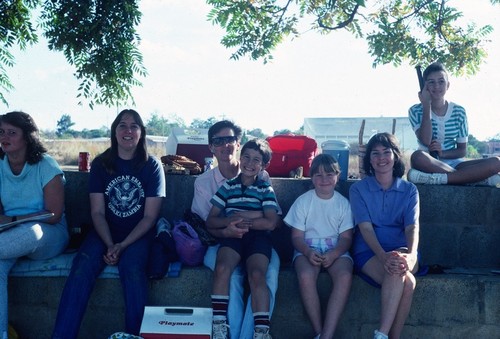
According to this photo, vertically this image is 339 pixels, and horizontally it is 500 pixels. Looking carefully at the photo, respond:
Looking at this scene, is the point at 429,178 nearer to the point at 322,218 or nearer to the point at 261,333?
the point at 322,218

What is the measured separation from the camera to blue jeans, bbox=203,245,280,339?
13.9ft

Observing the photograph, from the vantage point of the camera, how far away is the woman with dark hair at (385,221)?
13.6ft

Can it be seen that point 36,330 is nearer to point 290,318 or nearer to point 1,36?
point 290,318

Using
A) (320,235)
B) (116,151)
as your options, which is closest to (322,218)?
(320,235)

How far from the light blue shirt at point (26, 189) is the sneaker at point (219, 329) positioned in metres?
1.68

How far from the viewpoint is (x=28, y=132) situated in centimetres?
466

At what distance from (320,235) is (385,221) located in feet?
1.67

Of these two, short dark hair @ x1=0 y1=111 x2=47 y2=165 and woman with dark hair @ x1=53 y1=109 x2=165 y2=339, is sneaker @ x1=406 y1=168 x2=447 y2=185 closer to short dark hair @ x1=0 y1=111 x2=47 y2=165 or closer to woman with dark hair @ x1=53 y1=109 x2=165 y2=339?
woman with dark hair @ x1=53 y1=109 x2=165 y2=339

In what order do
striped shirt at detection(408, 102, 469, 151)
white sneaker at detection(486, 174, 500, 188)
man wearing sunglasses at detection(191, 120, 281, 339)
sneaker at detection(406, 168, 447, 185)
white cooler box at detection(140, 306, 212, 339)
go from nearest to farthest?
white cooler box at detection(140, 306, 212, 339) → man wearing sunglasses at detection(191, 120, 281, 339) → sneaker at detection(406, 168, 447, 185) → white sneaker at detection(486, 174, 500, 188) → striped shirt at detection(408, 102, 469, 151)

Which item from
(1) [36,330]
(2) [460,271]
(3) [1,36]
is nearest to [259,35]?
(3) [1,36]

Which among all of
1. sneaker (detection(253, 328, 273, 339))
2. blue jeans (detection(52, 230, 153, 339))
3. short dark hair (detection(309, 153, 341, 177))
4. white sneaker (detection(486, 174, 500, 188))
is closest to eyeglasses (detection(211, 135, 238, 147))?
short dark hair (detection(309, 153, 341, 177))

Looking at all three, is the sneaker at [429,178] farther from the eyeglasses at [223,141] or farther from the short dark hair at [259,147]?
the eyeglasses at [223,141]

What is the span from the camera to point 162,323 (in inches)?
150

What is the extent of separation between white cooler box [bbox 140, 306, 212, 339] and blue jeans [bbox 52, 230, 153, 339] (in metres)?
0.33
